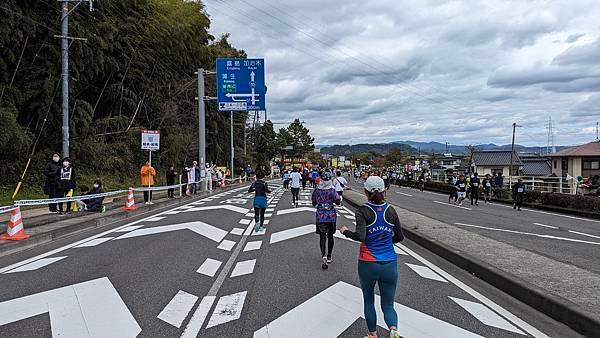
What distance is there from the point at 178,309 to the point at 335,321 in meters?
1.77

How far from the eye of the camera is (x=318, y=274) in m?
7.76

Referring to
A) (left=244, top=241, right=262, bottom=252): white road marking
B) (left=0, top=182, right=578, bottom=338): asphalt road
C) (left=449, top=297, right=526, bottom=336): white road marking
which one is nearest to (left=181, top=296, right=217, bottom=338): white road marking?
(left=0, top=182, right=578, bottom=338): asphalt road

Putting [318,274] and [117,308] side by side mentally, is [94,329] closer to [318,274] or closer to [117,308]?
[117,308]

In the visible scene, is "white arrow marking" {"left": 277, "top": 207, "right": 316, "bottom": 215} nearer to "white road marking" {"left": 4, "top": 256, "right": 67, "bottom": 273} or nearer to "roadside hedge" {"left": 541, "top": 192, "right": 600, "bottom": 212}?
"white road marking" {"left": 4, "top": 256, "right": 67, "bottom": 273}

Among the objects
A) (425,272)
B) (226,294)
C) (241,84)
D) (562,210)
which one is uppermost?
(241,84)

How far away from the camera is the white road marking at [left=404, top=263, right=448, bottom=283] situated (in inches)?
302

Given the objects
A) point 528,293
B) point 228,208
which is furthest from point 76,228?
point 528,293

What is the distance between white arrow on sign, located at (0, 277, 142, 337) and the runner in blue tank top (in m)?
2.25

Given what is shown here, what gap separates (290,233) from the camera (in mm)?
12289

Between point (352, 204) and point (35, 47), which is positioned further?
point (352, 204)

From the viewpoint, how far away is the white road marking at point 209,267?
25.4 feet

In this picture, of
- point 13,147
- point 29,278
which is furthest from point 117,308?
point 13,147

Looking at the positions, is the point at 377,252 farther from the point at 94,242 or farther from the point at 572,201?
the point at 572,201

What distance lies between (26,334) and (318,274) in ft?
Result: 13.4
